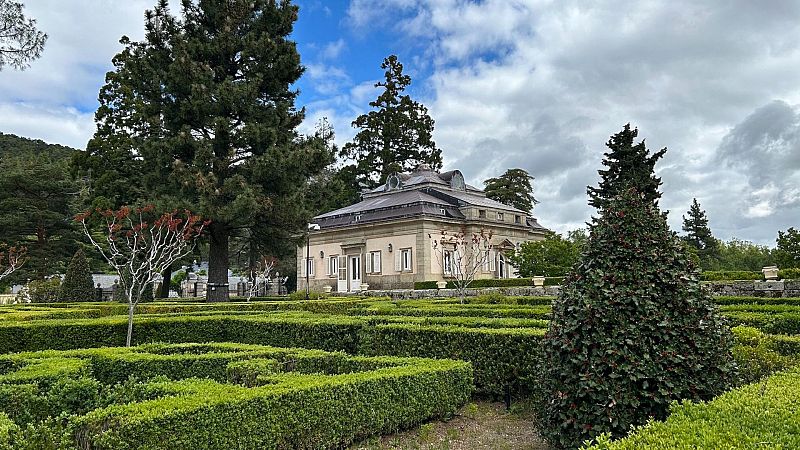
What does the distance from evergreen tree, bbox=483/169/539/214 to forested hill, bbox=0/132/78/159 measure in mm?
39293

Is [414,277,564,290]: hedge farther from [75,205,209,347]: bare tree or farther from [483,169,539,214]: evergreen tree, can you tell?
[483,169,539,214]: evergreen tree

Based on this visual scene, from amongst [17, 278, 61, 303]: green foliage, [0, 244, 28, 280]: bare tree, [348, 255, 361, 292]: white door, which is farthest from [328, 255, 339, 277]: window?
[0, 244, 28, 280]: bare tree

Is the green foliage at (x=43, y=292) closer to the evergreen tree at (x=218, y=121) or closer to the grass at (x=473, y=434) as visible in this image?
the evergreen tree at (x=218, y=121)

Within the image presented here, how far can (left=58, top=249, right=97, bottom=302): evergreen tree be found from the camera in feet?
90.4

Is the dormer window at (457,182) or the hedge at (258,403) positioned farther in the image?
the dormer window at (457,182)

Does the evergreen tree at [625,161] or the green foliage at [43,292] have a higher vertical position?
the evergreen tree at [625,161]

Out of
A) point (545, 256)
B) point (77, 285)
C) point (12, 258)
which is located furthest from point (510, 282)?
point (12, 258)

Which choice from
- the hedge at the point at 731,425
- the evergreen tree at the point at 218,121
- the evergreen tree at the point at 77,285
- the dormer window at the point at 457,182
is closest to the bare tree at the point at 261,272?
the evergreen tree at the point at 218,121

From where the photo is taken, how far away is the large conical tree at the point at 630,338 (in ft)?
16.5

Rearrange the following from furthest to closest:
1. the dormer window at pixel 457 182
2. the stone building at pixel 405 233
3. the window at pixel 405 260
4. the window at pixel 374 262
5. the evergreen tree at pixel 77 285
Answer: the dormer window at pixel 457 182
the window at pixel 374 262
the window at pixel 405 260
the stone building at pixel 405 233
the evergreen tree at pixel 77 285

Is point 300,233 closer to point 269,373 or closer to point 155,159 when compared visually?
point 155,159

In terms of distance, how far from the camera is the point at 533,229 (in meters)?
41.8

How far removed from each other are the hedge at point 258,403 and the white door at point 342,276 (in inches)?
1235

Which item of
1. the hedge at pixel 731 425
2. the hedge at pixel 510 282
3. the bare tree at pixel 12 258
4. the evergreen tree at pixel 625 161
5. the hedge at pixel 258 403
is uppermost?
the evergreen tree at pixel 625 161
